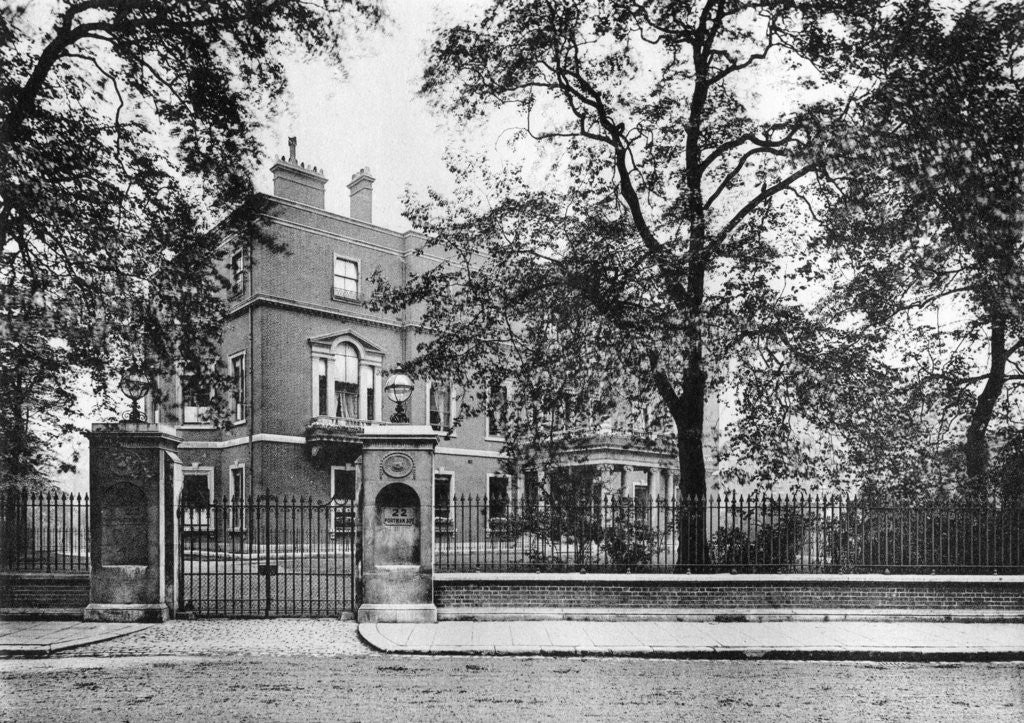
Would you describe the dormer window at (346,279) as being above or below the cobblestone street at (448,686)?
above

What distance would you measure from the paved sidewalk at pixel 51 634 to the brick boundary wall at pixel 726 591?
4532 millimetres

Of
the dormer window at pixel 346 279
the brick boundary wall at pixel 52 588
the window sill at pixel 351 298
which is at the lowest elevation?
the brick boundary wall at pixel 52 588

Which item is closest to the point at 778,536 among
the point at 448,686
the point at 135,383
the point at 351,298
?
the point at 448,686

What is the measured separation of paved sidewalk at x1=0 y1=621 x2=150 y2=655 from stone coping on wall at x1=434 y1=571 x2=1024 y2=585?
14.9 feet

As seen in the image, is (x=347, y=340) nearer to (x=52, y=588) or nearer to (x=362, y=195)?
(x=362, y=195)

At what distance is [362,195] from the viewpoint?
30641mm

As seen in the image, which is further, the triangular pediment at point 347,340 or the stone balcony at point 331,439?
the triangular pediment at point 347,340

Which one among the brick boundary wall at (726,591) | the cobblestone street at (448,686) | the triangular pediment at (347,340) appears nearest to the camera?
the cobblestone street at (448,686)

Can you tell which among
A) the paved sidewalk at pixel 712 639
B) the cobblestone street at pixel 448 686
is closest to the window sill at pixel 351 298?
the paved sidewalk at pixel 712 639

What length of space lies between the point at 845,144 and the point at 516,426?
27.4 feet

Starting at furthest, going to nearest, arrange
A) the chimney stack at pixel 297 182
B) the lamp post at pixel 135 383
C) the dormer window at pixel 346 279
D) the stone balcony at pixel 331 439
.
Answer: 1. the dormer window at pixel 346 279
2. the stone balcony at pixel 331 439
3. the chimney stack at pixel 297 182
4. the lamp post at pixel 135 383

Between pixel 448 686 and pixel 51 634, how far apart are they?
6125 millimetres

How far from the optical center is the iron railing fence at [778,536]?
12852 mm

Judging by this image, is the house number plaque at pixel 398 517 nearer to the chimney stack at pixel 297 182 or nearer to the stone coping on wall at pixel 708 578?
the stone coping on wall at pixel 708 578
